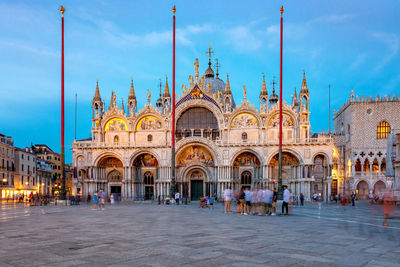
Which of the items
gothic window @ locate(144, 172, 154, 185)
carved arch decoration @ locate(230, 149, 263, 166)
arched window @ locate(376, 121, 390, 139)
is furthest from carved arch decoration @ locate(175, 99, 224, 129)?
arched window @ locate(376, 121, 390, 139)

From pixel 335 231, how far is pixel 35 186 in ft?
240

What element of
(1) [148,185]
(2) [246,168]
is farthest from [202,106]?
(1) [148,185]

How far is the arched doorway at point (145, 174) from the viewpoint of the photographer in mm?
52844

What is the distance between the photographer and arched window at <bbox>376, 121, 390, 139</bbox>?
54688 millimetres

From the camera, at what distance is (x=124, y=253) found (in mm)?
9562

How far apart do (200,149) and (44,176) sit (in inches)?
1930

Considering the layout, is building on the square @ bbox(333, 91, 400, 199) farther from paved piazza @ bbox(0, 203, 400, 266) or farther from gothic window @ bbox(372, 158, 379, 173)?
paved piazza @ bbox(0, 203, 400, 266)

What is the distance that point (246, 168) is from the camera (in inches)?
2000

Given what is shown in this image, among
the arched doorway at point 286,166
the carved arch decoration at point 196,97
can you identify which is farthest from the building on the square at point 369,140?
the carved arch decoration at point 196,97

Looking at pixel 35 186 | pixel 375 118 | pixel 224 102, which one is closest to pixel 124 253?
pixel 224 102

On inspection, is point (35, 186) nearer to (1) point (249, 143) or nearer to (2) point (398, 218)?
(1) point (249, 143)

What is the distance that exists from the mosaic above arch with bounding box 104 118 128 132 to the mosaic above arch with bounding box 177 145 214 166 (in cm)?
867

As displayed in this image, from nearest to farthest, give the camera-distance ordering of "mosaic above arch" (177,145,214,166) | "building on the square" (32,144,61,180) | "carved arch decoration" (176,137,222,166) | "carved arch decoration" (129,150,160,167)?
"carved arch decoration" (176,137,222,166)
"carved arch decoration" (129,150,160,167)
"mosaic above arch" (177,145,214,166)
"building on the square" (32,144,61,180)

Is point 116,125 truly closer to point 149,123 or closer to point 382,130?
point 149,123
